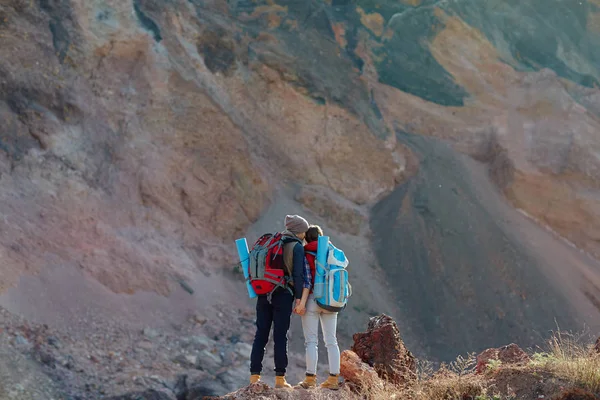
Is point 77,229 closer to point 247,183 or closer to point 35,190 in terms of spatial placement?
point 35,190

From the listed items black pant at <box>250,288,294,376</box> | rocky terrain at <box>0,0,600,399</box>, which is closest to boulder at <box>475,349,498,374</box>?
black pant at <box>250,288,294,376</box>

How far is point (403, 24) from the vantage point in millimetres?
22719

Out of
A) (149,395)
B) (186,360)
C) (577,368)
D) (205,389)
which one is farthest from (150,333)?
(577,368)

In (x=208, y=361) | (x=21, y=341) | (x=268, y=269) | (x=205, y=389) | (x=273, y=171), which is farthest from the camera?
(x=273, y=171)

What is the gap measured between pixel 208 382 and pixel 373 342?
4.86m

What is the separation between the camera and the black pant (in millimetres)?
5891

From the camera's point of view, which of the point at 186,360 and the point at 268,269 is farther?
the point at 186,360

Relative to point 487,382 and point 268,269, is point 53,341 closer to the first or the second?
point 268,269

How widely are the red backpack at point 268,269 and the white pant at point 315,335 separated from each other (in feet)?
0.92

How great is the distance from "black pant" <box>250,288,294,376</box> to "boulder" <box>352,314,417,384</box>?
1.05 m

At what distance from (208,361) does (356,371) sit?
595 centimetres

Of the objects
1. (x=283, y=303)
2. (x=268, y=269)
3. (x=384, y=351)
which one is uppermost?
(x=268, y=269)

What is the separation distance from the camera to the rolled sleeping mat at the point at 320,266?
589 cm

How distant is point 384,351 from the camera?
22.2ft
